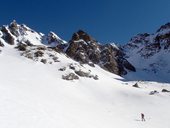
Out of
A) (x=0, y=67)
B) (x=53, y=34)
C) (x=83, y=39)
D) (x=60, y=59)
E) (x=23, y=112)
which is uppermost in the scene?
(x=53, y=34)

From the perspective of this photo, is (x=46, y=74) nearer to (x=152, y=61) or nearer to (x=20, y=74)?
(x=20, y=74)

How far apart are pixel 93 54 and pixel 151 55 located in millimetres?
43572

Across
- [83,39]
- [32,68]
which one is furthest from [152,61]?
[32,68]

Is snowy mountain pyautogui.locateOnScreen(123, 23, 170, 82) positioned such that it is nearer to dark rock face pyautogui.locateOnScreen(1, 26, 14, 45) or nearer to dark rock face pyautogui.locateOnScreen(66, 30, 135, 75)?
dark rock face pyautogui.locateOnScreen(66, 30, 135, 75)

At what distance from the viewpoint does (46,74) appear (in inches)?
2899

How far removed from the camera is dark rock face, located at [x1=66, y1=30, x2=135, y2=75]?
→ 137000mm

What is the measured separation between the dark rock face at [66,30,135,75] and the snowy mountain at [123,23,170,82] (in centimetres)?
714

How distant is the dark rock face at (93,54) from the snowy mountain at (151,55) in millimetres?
7140

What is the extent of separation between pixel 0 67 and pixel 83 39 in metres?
86.1

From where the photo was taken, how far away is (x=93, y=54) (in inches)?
5620

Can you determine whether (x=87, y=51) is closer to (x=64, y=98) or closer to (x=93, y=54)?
(x=93, y=54)

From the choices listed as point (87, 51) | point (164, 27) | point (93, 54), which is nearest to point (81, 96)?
point (93, 54)

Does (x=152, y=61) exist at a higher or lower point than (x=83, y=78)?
higher

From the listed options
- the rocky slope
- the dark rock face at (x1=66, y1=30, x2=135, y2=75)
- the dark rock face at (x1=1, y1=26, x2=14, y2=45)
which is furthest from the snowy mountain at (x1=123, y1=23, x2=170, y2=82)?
the dark rock face at (x1=1, y1=26, x2=14, y2=45)
